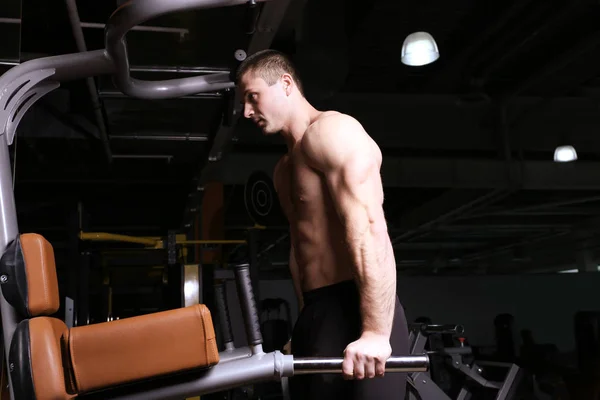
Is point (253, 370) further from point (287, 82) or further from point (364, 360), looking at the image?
point (287, 82)

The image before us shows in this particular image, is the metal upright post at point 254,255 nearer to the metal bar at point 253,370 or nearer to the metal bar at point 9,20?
the metal bar at point 9,20

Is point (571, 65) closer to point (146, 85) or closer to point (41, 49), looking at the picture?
point (41, 49)

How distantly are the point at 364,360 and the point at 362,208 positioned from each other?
0.34m

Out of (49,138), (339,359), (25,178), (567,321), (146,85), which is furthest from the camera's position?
(567,321)

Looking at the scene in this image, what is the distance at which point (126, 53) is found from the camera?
162cm

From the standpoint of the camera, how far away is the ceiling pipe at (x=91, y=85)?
254 cm

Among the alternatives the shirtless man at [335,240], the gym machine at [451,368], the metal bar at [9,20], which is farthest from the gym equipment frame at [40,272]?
the gym machine at [451,368]

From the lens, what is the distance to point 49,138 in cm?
469

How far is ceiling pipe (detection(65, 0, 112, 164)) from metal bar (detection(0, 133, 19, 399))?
48.3 inches

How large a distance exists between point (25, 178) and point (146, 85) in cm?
469

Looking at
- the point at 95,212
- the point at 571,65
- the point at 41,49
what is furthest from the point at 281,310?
the point at 41,49

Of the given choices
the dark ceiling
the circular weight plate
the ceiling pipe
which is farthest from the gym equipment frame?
the circular weight plate

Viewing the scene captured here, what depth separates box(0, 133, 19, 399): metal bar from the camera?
4.26 ft

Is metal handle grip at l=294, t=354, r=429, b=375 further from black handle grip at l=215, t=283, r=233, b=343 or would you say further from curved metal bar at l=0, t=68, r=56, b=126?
curved metal bar at l=0, t=68, r=56, b=126
